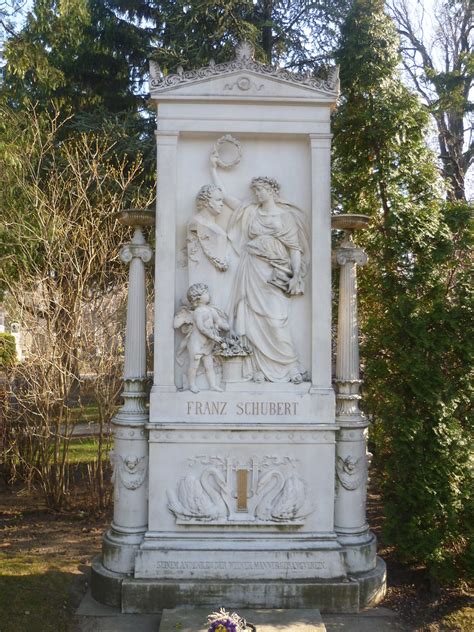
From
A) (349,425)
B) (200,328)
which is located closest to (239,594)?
(349,425)

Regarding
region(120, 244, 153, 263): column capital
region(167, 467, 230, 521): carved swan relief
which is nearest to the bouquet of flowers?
region(167, 467, 230, 521): carved swan relief

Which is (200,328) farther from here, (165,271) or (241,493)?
(241,493)

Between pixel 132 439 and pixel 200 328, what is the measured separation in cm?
121

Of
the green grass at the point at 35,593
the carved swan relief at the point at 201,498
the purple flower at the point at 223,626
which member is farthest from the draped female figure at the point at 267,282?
Result: the green grass at the point at 35,593

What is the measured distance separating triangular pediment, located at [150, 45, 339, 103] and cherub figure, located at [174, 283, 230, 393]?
1831 millimetres

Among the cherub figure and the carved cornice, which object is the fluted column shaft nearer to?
the cherub figure

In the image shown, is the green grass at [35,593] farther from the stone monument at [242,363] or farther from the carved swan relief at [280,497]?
the carved swan relief at [280,497]

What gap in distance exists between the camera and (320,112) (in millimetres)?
5730

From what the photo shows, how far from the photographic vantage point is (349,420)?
5.70 m

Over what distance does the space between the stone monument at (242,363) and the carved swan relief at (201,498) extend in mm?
13

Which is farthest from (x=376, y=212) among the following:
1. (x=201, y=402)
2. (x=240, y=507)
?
(x=240, y=507)

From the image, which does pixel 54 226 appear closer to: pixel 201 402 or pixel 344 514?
pixel 201 402

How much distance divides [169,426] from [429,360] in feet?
8.62

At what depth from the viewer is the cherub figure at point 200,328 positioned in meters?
5.49
